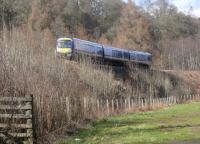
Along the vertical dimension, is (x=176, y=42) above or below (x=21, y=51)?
above

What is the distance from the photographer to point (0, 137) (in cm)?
1805

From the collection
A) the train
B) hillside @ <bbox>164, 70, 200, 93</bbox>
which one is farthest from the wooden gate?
hillside @ <bbox>164, 70, 200, 93</bbox>

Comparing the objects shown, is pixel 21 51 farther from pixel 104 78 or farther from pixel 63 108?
pixel 104 78

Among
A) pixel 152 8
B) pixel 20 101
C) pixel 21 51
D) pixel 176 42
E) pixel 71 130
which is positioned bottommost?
pixel 71 130

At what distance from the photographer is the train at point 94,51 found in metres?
50.8

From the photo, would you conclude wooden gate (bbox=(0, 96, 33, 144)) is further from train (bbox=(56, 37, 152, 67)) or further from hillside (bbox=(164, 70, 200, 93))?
hillside (bbox=(164, 70, 200, 93))

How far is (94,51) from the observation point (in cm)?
5394

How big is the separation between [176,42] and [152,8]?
78.1 feet

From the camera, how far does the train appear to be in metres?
50.8

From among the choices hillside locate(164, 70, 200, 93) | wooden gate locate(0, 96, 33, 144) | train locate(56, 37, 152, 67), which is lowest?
wooden gate locate(0, 96, 33, 144)

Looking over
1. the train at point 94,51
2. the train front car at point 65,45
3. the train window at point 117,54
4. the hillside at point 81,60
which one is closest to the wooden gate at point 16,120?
the hillside at point 81,60

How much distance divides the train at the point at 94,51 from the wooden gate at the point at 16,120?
81.2ft

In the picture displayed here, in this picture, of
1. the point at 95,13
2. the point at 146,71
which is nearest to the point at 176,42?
the point at 95,13

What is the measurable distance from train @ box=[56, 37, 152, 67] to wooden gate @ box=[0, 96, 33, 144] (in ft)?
81.2
